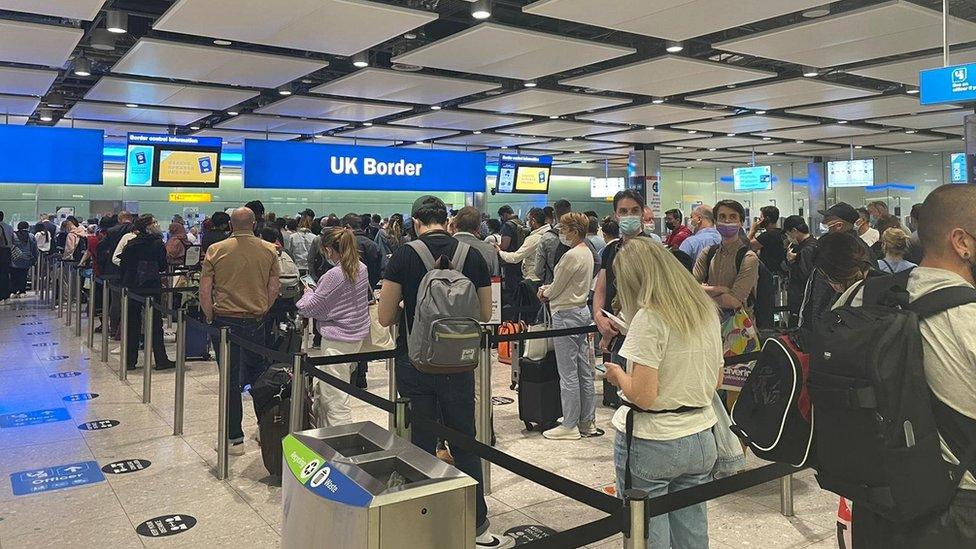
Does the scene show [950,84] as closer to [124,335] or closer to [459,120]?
[459,120]

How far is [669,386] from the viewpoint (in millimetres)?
2439

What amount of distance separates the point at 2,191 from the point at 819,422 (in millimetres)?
21540

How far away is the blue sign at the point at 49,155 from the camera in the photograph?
10.4m

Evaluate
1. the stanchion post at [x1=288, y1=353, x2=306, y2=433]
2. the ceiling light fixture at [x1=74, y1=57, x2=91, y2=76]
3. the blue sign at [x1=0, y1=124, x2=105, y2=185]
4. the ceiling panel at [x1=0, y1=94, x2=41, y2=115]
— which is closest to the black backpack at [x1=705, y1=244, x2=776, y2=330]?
the stanchion post at [x1=288, y1=353, x2=306, y2=433]

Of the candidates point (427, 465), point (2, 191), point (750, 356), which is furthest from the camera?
point (2, 191)

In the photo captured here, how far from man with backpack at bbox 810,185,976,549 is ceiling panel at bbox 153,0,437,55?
5.76 metres

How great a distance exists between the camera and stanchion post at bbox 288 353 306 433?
12.6 feet

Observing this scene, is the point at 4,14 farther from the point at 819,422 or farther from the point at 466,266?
the point at 819,422

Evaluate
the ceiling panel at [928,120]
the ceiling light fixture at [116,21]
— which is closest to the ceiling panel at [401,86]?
the ceiling light fixture at [116,21]

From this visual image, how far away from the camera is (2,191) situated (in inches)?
722

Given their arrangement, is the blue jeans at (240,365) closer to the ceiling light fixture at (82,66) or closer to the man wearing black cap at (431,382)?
the man wearing black cap at (431,382)

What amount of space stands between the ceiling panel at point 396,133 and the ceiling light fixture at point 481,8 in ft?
26.0

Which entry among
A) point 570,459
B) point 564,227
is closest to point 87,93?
point 564,227

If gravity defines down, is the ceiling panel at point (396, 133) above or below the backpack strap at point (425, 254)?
above
